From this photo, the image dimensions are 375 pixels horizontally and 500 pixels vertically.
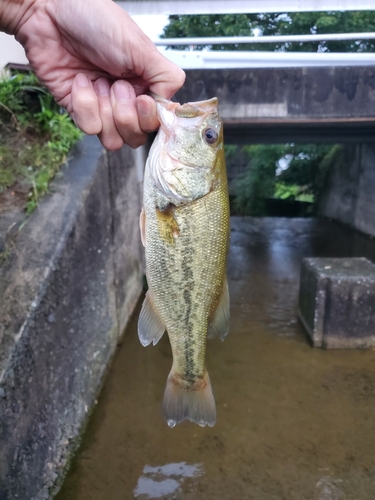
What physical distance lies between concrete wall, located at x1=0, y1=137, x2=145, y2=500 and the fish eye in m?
1.96

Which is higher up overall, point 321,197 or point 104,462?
point 321,197

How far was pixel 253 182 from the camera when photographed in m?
18.9

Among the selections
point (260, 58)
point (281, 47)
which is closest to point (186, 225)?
point (260, 58)

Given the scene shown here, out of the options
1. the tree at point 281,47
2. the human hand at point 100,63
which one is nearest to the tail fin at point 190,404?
the human hand at point 100,63

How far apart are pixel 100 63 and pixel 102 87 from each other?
130mm

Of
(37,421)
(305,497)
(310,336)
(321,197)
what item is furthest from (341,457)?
(321,197)

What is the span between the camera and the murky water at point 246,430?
3734 millimetres

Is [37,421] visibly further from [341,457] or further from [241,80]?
[241,80]

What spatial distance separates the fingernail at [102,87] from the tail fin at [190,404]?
170cm

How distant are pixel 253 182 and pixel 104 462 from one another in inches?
635

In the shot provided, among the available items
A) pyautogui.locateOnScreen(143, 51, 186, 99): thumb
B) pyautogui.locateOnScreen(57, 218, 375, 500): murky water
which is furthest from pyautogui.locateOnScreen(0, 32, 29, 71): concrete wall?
pyautogui.locateOnScreen(143, 51, 186, 99): thumb

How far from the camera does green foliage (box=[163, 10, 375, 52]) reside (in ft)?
54.4

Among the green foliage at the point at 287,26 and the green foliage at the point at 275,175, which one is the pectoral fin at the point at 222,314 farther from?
the green foliage at the point at 275,175

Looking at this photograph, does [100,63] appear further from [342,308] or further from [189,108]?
[342,308]
